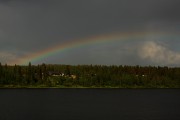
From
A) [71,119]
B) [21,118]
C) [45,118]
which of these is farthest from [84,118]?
[21,118]

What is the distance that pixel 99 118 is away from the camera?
13012 cm

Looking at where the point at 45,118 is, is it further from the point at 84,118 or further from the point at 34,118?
the point at 84,118

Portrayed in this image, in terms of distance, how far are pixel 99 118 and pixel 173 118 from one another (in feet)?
102

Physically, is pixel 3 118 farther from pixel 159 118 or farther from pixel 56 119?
pixel 159 118

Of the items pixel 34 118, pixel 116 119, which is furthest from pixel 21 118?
pixel 116 119

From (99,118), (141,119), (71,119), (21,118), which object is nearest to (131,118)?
(141,119)

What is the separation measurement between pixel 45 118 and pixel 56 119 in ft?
18.8

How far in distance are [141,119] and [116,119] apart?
32.4 ft

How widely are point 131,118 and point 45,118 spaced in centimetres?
3465

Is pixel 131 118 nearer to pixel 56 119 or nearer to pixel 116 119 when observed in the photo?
pixel 116 119

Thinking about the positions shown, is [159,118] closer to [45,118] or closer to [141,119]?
[141,119]

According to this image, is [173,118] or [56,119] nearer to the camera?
[56,119]

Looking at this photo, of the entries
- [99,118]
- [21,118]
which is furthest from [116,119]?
[21,118]

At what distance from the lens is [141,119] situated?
12925cm
